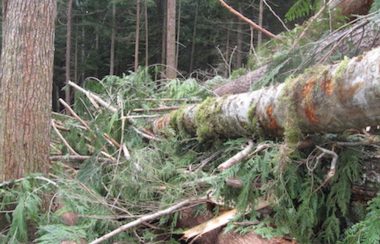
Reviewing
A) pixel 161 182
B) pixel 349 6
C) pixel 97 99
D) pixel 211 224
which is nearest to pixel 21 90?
pixel 97 99

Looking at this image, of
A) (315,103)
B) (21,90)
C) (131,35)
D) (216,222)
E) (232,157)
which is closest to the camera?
(315,103)

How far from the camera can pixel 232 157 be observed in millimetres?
2402

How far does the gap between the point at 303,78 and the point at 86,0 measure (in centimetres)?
2492

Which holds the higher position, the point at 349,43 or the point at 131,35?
Result: the point at 131,35

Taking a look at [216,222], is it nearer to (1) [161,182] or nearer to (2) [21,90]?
(1) [161,182]

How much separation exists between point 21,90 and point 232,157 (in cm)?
237

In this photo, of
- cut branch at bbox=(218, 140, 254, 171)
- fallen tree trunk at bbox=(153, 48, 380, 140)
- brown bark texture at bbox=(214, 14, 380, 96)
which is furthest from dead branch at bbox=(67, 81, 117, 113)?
cut branch at bbox=(218, 140, 254, 171)

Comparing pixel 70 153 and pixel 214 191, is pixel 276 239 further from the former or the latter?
pixel 70 153

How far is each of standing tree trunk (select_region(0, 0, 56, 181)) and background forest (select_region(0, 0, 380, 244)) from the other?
163 mm

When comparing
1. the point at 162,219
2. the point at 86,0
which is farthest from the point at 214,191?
the point at 86,0

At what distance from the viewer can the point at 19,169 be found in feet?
12.4

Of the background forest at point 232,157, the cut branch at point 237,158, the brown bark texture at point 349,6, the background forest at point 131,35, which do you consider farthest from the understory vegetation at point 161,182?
the background forest at point 131,35

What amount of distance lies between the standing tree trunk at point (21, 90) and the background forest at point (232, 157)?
0.16 meters

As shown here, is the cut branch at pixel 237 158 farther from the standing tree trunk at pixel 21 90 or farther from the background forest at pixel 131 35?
the background forest at pixel 131 35
